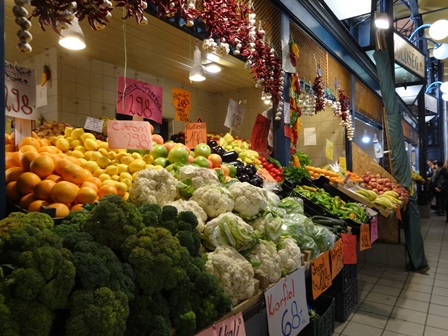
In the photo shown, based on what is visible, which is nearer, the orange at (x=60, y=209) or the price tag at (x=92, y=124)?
the orange at (x=60, y=209)

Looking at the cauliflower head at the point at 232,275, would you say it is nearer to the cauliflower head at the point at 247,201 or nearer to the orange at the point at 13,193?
the cauliflower head at the point at 247,201

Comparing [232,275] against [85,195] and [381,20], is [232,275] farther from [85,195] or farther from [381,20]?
[381,20]

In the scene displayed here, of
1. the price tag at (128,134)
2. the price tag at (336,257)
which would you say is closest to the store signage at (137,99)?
the price tag at (128,134)

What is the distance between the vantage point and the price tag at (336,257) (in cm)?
254

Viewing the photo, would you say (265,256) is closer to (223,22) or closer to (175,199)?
(175,199)

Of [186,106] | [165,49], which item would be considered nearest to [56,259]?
[186,106]

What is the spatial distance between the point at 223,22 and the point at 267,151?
5.85ft

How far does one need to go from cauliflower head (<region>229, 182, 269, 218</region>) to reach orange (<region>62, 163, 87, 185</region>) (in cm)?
92

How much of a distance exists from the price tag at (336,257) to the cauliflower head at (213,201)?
3.61 ft

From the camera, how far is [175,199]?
83.5 inches

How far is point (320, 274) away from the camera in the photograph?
2301 millimetres

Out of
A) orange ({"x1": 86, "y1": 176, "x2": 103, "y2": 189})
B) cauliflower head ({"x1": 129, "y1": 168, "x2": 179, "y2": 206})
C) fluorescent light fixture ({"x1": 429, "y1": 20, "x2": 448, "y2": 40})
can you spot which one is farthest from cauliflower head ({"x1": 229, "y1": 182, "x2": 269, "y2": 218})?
fluorescent light fixture ({"x1": 429, "y1": 20, "x2": 448, "y2": 40})

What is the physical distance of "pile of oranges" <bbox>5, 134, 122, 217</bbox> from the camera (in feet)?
5.46

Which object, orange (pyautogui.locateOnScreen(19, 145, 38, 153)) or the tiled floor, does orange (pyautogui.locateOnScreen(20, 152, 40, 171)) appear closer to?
orange (pyautogui.locateOnScreen(19, 145, 38, 153))
